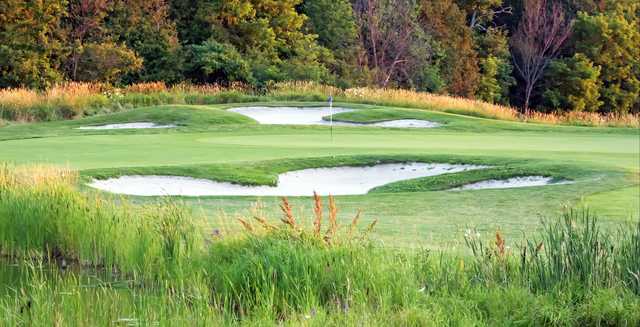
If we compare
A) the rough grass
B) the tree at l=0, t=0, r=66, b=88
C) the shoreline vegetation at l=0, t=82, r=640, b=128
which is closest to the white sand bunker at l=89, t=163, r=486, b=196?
the rough grass

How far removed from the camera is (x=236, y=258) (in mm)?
8891

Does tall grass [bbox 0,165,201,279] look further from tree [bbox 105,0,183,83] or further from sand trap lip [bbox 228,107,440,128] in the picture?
tree [bbox 105,0,183,83]

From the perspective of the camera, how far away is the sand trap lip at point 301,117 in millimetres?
31891

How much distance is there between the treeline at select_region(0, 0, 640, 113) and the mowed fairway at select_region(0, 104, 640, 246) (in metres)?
13.1

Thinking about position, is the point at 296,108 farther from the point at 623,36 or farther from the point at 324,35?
the point at 623,36

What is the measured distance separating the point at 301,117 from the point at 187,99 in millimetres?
7224

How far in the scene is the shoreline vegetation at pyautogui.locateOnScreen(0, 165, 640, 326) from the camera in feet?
23.2

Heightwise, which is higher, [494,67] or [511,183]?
[494,67]

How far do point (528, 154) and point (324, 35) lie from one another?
36.2 meters

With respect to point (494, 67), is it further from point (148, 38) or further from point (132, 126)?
point (132, 126)

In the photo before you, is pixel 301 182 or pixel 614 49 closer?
pixel 301 182

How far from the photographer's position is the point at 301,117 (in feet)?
109

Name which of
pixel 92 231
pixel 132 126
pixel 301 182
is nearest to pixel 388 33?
pixel 132 126

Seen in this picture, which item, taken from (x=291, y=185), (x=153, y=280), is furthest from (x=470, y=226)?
(x=291, y=185)
